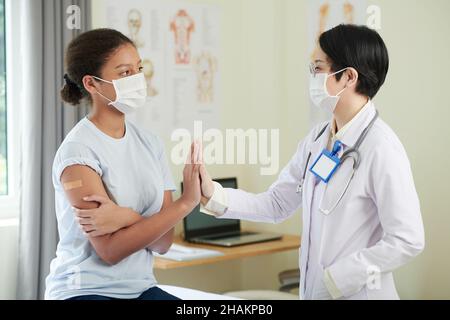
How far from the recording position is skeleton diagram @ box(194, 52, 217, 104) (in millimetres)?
2707

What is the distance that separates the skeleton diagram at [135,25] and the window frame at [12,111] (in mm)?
402

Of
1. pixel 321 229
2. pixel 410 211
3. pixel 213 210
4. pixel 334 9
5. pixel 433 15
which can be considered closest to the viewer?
pixel 410 211

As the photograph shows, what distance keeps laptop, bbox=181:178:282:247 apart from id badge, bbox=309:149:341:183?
129 cm

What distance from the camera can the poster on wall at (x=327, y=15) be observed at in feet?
8.30

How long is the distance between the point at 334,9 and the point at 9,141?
1305 millimetres

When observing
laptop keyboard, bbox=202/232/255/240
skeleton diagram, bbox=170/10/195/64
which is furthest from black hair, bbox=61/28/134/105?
laptop keyboard, bbox=202/232/255/240

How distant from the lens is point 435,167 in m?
2.49

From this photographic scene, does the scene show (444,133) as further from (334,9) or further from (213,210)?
(213,210)

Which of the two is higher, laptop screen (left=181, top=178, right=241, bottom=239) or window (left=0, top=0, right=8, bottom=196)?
window (left=0, top=0, right=8, bottom=196)

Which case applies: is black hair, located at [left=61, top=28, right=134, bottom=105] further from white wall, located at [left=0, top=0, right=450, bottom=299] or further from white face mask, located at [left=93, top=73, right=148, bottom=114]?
white wall, located at [left=0, top=0, right=450, bottom=299]

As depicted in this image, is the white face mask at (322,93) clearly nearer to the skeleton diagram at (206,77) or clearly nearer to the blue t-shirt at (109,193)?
the blue t-shirt at (109,193)

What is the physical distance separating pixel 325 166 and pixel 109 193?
0.46m

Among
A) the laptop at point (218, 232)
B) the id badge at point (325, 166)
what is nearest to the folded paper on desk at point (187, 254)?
the laptop at point (218, 232)
